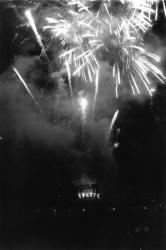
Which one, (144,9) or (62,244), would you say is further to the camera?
(62,244)

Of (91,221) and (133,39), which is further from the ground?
(133,39)

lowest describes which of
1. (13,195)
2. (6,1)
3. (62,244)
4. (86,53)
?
(62,244)

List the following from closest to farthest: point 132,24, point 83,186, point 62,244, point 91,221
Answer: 1. point 132,24
2. point 62,244
3. point 91,221
4. point 83,186

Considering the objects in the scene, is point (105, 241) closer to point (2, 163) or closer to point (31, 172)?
point (2, 163)

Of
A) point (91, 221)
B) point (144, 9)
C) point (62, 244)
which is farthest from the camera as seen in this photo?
point (91, 221)

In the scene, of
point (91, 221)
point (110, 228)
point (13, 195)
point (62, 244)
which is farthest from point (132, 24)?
point (13, 195)

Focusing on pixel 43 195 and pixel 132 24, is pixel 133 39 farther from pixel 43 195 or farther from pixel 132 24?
pixel 43 195

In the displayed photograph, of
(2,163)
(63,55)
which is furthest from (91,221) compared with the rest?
(63,55)
